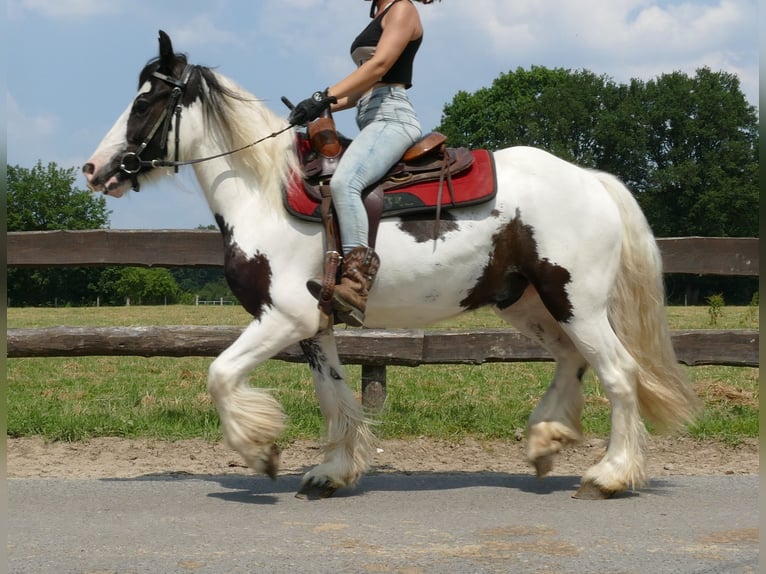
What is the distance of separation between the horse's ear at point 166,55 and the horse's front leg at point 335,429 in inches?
70.6

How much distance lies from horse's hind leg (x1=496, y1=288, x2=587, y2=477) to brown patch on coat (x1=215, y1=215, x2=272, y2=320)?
5.21 feet

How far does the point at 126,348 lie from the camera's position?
7254 millimetres

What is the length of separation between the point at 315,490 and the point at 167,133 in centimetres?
224

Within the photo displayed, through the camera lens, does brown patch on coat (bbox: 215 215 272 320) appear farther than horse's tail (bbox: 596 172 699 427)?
No

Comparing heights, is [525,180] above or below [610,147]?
below

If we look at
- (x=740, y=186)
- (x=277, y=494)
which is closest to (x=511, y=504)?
(x=277, y=494)

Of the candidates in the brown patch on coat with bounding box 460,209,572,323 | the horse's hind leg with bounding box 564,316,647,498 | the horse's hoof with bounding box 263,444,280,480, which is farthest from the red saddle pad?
the horse's hoof with bounding box 263,444,280,480

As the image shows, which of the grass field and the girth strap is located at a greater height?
the girth strap

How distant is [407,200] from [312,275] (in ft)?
2.24

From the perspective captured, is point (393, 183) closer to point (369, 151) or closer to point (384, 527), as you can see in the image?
point (369, 151)

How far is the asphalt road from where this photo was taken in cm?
381

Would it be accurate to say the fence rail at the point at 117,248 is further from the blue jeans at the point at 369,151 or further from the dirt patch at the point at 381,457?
the blue jeans at the point at 369,151

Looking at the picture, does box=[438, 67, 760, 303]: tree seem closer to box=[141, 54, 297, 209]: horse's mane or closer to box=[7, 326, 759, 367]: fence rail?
box=[7, 326, 759, 367]: fence rail

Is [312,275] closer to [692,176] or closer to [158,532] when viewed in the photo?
[158,532]
